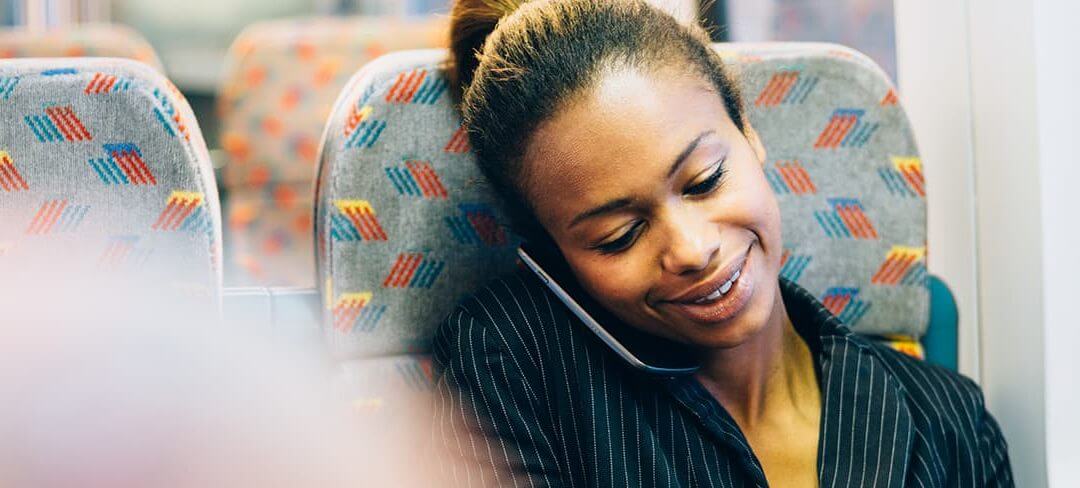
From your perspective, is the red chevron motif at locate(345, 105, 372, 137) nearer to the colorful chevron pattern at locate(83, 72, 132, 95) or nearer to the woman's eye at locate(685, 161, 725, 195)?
the colorful chevron pattern at locate(83, 72, 132, 95)

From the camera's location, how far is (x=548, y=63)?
2.84 feet

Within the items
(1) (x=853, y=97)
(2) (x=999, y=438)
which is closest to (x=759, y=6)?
(1) (x=853, y=97)

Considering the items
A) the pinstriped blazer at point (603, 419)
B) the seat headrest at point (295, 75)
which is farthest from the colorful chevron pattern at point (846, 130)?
the seat headrest at point (295, 75)

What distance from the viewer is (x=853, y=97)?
110 cm

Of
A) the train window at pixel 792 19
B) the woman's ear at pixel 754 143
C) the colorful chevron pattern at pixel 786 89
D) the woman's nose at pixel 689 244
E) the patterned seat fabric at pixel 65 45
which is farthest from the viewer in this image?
the train window at pixel 792 19

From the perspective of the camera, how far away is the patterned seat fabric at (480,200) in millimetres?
978

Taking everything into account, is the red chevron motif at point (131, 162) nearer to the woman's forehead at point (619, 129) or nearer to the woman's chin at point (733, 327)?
the woman's forehead at point (619, 129)

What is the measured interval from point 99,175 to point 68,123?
49 mm

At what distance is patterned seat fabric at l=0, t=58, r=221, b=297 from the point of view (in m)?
0.88

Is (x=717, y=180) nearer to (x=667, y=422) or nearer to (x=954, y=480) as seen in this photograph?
(x=667, y=422)

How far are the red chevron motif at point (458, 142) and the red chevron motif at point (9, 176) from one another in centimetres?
36

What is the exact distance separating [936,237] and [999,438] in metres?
0.31

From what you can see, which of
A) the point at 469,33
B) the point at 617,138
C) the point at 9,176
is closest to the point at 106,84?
the point at 9,176

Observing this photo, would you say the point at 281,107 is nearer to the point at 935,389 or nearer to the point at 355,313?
the point at 355,313
